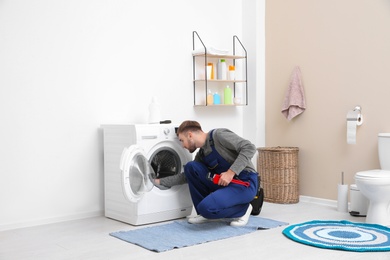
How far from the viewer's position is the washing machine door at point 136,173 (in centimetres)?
334

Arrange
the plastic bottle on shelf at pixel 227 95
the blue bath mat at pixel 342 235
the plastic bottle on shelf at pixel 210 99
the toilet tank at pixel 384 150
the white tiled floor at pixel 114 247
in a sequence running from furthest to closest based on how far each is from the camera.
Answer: the plastic bottle on shelf at pixel 227 95, the plastic bottle on shelf at pixel 210 99, the toilet tank at pixel 384 150, the blue bath mat at pixel 342 235, the white tiled floor at pixel 114 247

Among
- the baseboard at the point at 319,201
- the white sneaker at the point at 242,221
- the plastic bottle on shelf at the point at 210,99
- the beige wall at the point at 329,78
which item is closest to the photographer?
the white sneaker at the point at 242,221

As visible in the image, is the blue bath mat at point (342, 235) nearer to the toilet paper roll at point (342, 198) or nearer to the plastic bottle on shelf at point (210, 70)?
the toilet paper roll at point (342, 198)

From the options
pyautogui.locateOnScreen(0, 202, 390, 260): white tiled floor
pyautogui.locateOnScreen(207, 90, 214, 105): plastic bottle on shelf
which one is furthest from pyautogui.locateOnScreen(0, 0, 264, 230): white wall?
pyautogui.locateOnScreen(0, 202, 390, 260): white tiled floor

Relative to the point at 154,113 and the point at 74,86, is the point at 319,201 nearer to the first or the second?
the point at 154,113

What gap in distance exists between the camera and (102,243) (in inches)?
126

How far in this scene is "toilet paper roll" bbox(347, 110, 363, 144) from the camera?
13.5ft

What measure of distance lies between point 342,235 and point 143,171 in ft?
4.86

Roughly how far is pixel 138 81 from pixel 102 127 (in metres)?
0.57

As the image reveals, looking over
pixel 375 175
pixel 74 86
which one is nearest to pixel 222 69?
pixel 74 86

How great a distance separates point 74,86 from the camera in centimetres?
397

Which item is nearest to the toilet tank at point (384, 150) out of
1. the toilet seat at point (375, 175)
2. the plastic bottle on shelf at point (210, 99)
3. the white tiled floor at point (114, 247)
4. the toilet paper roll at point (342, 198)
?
the toilet seat at point (375, 175)

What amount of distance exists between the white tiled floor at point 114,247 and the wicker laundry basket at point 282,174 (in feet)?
2.58

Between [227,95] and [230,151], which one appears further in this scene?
[227,95]
